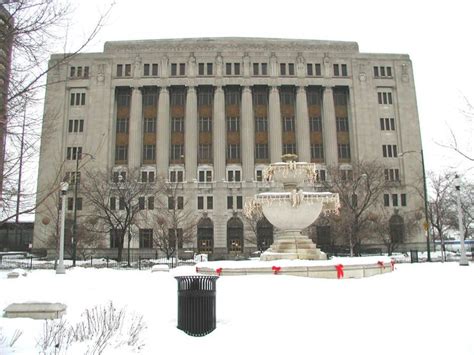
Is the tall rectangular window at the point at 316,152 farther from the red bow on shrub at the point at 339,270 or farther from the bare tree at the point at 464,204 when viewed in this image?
the red bow on shrub at the point at 339,270

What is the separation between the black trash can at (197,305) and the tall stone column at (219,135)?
58399 mm

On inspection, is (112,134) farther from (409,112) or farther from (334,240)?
(409,112)

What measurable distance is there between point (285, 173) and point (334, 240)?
33.4m

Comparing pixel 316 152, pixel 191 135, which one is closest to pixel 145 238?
pixel 191 135

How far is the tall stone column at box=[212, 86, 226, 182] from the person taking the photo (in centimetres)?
6769

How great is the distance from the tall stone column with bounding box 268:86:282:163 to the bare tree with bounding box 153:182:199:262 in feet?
48.4

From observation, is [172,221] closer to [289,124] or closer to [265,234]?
[265,234]

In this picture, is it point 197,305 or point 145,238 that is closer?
point 197,305

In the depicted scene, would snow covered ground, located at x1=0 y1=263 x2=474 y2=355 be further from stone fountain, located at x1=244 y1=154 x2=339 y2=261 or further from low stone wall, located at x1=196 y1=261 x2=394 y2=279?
stone fountain, located at x1=244 y1=154 x2=339 y2=261

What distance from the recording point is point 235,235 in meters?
66.6

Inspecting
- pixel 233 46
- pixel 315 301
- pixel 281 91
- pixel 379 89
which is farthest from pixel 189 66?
pixel 315 301

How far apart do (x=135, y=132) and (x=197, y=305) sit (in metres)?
62.4

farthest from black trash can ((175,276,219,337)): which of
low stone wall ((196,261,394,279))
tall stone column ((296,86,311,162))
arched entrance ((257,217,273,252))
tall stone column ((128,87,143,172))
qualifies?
tall stone column ((296,86,311,162))

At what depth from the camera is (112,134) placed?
227 feet
